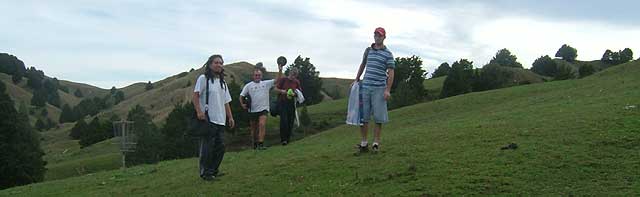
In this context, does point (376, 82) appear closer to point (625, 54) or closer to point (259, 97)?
point (259, 97)

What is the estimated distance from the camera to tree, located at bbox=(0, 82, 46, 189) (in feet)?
167

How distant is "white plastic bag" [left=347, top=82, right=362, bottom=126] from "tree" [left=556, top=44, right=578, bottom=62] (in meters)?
143

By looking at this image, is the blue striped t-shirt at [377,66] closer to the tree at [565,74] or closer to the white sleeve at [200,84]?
the white sleeve at [200,84]

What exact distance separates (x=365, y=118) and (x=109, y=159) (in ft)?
191

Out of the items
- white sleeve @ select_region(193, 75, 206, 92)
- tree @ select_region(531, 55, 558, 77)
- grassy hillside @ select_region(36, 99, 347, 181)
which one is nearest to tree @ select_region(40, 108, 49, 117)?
grassy hillside @ select_region(36, 99, 347, 181)

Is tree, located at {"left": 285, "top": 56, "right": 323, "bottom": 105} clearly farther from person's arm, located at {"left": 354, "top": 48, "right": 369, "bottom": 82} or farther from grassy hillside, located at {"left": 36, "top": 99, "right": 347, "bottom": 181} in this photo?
person's arm, located at {"left": 354, "top": 48, "right": 369, "bottom": 82}

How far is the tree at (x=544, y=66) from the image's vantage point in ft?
375

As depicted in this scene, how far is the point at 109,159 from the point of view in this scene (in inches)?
2566

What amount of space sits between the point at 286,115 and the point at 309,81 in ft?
262

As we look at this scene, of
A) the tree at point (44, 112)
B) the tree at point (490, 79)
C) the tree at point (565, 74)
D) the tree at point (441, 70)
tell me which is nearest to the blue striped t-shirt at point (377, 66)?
the tree at point (565, 74)

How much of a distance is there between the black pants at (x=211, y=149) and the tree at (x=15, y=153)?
145 ft

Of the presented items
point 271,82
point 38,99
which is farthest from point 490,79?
point 38,99

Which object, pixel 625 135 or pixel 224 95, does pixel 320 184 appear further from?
pixel 625 135

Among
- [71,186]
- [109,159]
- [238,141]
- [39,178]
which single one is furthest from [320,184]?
[109,159]
